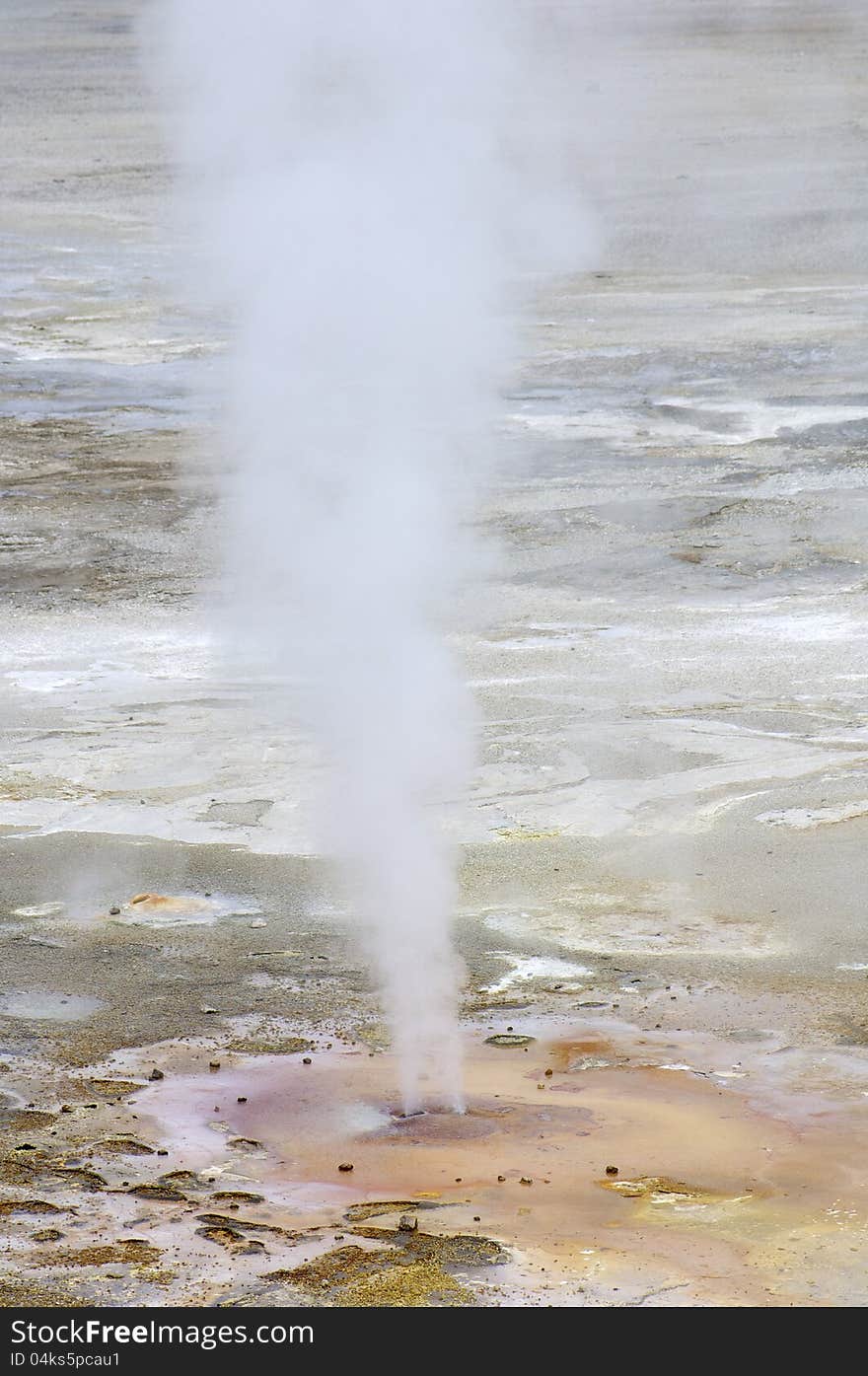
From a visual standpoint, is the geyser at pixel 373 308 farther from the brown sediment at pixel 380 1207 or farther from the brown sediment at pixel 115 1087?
→ the brown sediment at pixel 115 1087

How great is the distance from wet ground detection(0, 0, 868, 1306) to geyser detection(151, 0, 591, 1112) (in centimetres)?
21

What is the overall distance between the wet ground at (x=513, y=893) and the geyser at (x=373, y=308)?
21cm

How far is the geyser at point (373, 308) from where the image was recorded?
6.60 metres

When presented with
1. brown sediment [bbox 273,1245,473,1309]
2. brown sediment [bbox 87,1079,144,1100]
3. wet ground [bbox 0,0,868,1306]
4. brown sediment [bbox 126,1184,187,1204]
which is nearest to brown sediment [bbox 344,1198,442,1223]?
wet ground [bbox 0,0,868,1306]

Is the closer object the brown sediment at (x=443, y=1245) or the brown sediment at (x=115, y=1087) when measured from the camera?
the brown sediment at (x=443, y=1245)

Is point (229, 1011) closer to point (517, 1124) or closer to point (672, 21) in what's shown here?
point (517, 1124)

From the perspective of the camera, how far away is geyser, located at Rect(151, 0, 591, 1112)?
260 inches

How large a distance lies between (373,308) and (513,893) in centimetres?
226

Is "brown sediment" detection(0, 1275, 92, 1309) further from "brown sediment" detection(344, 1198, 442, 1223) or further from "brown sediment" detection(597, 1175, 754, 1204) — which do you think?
"brown sediment" detection(597, 1175, 754, 1204)

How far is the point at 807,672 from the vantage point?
10.1m

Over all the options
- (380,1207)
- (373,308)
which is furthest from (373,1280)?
(373,308)

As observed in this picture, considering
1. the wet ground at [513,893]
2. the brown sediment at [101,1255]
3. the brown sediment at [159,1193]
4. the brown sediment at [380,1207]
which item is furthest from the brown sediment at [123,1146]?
the brown sediment at [380,1207]

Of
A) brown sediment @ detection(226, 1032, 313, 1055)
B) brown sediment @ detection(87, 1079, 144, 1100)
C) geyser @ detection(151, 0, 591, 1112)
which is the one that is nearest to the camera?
brown sediment @ detection(87, 1079, 144, 1100)
